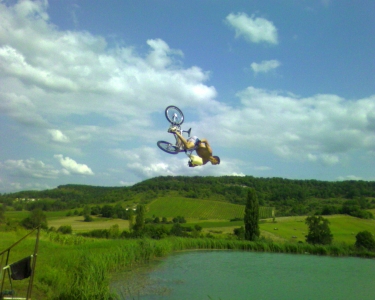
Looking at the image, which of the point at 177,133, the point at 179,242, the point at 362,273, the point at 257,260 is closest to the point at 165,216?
the point at 179,242

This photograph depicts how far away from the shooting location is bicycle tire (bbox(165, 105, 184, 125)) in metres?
5.56

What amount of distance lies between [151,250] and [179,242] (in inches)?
287

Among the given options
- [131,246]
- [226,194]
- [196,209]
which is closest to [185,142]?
[131,246]

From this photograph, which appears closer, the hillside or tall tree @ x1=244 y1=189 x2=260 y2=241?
tall tree @ x1=244 y1=189 x2=260 y2=241

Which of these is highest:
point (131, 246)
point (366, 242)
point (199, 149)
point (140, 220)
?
point (199, 149)

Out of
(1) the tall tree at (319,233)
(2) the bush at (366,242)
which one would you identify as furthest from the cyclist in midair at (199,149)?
(1) the tall tree at (319,233)

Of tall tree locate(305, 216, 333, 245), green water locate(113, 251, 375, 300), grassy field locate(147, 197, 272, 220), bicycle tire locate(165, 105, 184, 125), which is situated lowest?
green water locate(113, 251, 375, 300)

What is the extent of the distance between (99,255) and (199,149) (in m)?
12.5

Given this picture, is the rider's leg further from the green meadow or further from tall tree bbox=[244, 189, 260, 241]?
tall tree bbox=[244, 189, 260, 241]

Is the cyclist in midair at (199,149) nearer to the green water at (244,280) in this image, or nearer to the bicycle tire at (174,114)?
the bicycle tire at (174,114)

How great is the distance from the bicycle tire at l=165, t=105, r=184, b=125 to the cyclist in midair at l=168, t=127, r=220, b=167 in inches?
11.0

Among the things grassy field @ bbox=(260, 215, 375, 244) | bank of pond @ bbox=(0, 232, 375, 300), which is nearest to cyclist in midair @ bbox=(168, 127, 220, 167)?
bank of pond @ bbox=(0, 232, 375, 300)

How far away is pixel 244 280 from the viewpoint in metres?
17.0

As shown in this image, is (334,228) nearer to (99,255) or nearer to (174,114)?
(99,255)
